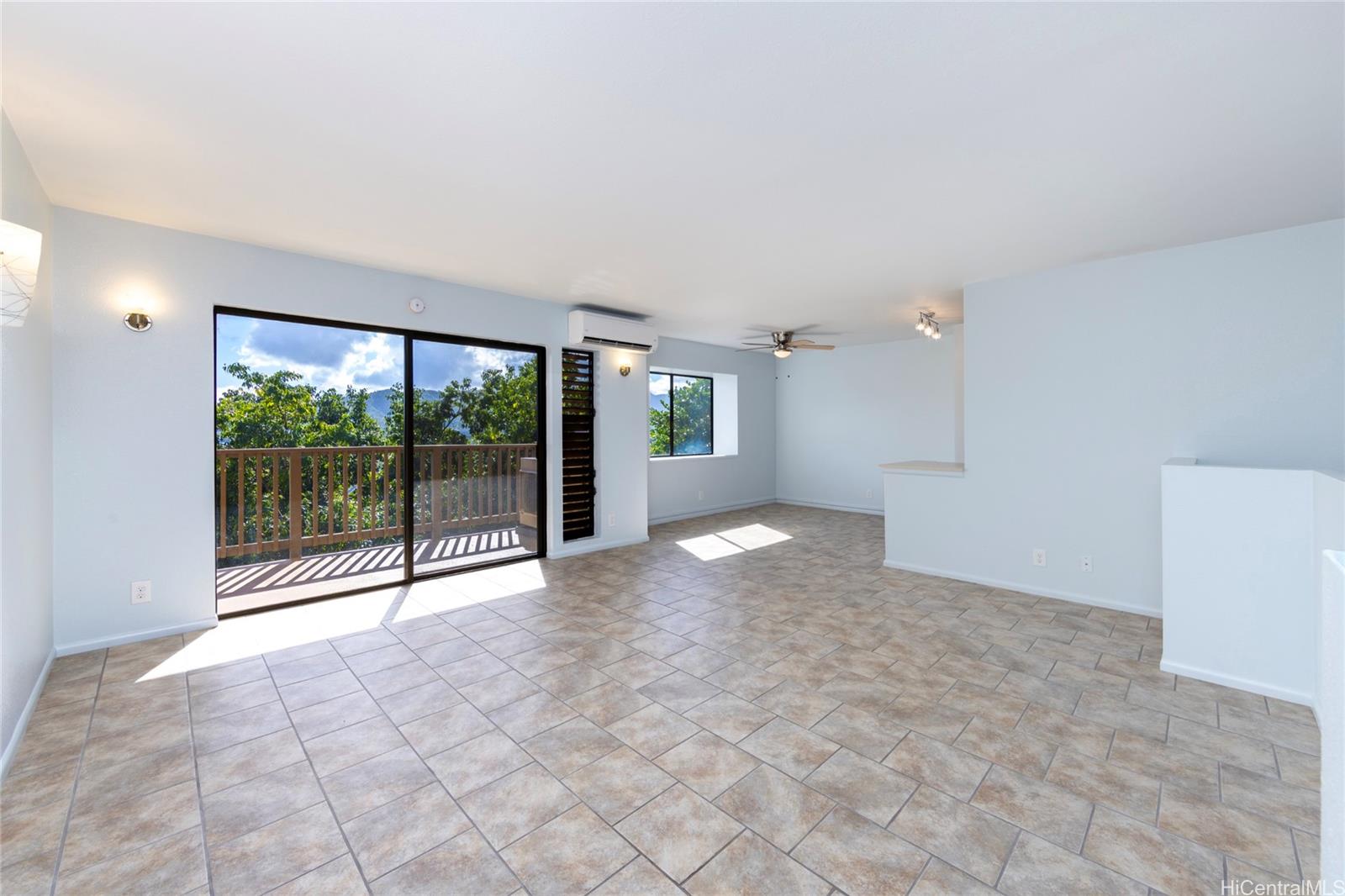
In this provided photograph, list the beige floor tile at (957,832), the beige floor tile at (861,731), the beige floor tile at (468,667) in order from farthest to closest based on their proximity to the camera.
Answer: the beige floor tile at (468,667) < the beige floor tile at (861,731) < the beige floor tile at (957,832)

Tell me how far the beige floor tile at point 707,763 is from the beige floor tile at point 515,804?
0.40 metres

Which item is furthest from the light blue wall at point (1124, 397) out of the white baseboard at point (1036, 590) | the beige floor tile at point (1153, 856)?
the beige floor tile at point (1153, 856)

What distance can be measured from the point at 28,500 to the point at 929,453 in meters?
7.98

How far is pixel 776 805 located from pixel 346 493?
400cm

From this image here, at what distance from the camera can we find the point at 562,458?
5262 mm

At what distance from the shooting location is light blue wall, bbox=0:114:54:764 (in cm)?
212

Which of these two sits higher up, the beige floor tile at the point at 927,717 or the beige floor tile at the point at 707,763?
the beige floor tile at the point at 927,717

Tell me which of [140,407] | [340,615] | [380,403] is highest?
[380,403]

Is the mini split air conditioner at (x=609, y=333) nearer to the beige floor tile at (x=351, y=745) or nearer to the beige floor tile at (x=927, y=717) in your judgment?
the beige floor tile at (x=351, y=745)

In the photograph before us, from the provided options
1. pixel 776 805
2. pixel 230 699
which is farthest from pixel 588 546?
pixel 776 805

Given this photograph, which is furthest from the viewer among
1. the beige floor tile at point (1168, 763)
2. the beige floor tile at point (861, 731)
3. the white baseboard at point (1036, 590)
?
the white baseboard at point (1036, 590)

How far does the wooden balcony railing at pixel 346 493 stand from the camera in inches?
148

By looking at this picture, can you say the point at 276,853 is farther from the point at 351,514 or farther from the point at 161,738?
the point at 351,514

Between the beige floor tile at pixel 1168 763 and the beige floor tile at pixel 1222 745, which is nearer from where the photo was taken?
the beige floor tile at pixel 1168 763
